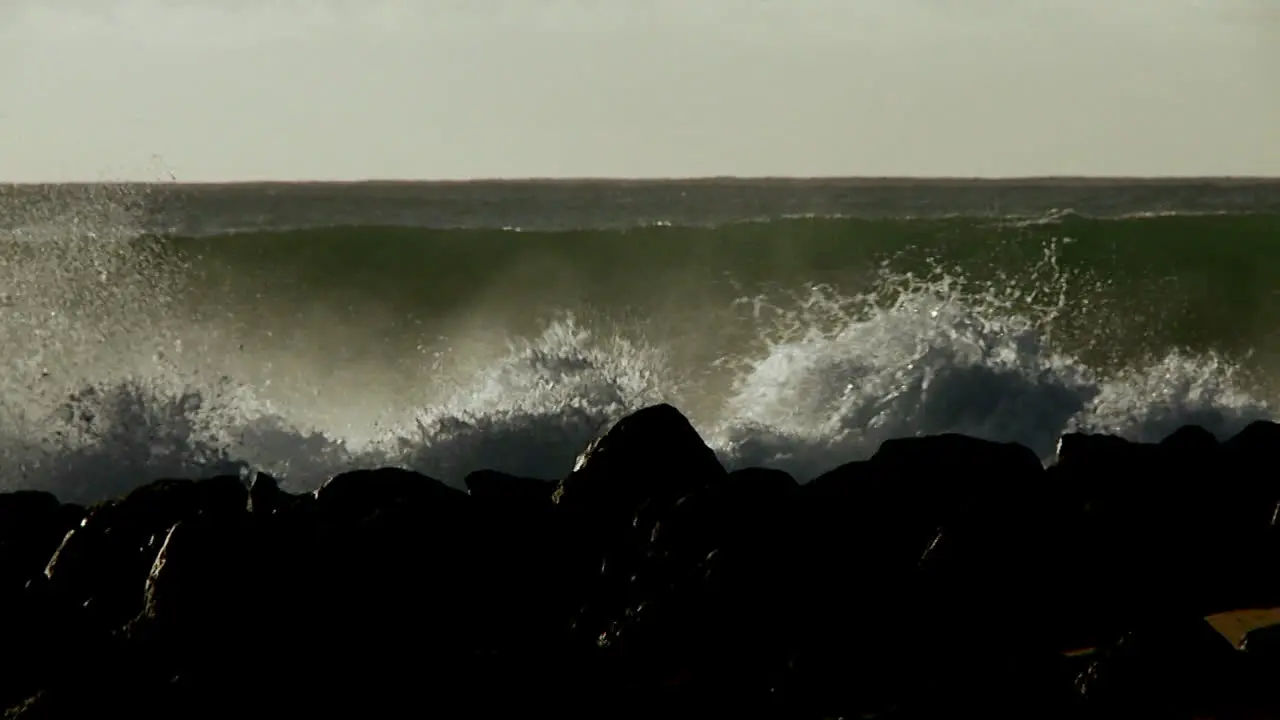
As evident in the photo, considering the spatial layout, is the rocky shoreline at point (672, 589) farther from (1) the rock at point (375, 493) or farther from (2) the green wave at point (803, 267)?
(2) the green wave at point (803, 267)

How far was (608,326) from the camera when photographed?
14.2 m

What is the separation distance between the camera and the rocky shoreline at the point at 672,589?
550 cm

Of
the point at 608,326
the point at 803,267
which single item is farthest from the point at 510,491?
the point at 803,267

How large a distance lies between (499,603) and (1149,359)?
7.86 meters

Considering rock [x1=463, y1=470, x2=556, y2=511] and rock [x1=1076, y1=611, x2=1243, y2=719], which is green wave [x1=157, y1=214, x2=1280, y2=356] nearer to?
rock [x1=463, y1=470, x2=556, y2=511]

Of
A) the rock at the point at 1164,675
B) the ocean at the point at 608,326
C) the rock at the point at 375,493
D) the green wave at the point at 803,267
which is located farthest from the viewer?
the green wave at the point at 803,267

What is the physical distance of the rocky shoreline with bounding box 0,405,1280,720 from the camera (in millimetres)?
5500

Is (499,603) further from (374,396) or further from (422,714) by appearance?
(374,396)

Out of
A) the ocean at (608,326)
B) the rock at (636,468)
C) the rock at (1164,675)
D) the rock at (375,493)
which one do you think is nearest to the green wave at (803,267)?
the ocean at (608,326)

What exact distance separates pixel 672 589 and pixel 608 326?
8.19 m

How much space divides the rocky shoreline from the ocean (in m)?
2.69

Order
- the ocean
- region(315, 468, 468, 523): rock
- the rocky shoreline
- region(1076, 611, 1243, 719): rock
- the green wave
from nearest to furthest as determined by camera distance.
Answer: region(1076, 611, 1243, 719): rock < the rocky shoreline < region(315, 468, 468, 523): rock < the ocean < the green wave

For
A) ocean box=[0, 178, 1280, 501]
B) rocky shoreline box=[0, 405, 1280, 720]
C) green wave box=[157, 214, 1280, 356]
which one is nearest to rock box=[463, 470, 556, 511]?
rocky shoreline box=[0, 405, 1280, 720]

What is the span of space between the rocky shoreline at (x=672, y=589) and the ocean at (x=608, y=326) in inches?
106
